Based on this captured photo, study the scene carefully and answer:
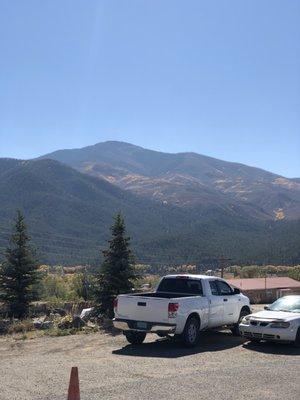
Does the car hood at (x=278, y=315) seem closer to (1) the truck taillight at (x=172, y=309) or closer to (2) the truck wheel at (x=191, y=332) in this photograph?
(2) the truck wheel at (x=191, y=332)

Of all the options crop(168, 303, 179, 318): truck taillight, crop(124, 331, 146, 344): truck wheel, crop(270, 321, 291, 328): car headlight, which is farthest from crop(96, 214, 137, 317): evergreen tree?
crop(270, 321, 291, 328): car headlight

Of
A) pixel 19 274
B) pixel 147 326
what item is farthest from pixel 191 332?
pixel 19 274

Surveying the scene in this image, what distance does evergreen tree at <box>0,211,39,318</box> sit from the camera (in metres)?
22.9

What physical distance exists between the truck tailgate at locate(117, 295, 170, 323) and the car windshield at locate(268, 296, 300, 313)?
3.16 m

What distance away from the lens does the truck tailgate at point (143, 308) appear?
13672 millimetres

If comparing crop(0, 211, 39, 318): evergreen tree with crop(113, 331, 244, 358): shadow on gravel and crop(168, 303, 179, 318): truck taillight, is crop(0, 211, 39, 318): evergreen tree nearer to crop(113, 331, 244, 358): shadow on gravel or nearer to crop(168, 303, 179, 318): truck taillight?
crop(113, 331, 244, 358): shadow on gravel

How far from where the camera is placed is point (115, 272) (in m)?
20.8

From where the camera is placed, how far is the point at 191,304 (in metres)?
14.2

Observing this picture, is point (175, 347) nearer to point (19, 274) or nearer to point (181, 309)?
point (181, 309)

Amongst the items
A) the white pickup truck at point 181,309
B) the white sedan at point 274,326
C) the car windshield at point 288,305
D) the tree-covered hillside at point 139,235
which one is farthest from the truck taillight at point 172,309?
the tree-covered hillside at point 139,235

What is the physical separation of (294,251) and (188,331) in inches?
3005

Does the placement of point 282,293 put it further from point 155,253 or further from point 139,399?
point 155,253

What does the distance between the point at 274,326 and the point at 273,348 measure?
0.56 meters

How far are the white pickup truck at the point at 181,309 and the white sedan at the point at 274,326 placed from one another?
3.52 feet
